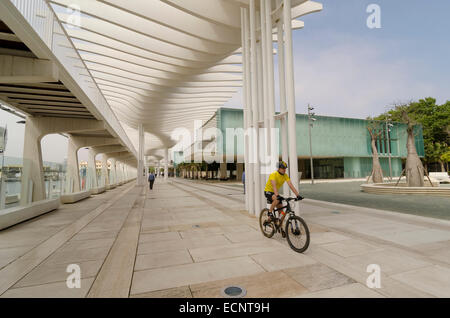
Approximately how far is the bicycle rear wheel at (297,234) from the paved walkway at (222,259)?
0.58 ft

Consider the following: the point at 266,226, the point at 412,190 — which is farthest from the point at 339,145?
the point at 266,226

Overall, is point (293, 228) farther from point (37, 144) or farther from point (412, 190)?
point (412, 190)

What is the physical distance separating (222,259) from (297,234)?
1.61 m

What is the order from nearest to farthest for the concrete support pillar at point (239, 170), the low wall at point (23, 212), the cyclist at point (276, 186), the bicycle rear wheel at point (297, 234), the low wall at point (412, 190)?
1. the bicycle rear wheel at point (297, 234)
2. the cyclist at point (276, 186)
3. the low wall at point (23, 212)
4. the low wall at point (412, 190)
5. the concrete support pillar at point (239, 170)

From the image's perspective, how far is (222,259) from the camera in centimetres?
450

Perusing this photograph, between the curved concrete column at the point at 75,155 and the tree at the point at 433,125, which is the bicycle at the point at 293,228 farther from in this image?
the tree at the point at 433,125

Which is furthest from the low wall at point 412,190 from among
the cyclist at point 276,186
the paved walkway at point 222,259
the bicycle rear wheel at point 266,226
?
the cyclist at point 276,186

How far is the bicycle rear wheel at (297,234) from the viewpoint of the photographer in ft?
15.1

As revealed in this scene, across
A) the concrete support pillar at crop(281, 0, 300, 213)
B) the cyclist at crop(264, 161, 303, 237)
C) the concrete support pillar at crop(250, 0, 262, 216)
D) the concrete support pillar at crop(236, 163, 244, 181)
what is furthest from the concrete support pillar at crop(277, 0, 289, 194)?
the concrete support pillar at crop(236, 163, 244, 181)

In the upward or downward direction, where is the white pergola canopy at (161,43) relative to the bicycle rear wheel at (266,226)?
upward

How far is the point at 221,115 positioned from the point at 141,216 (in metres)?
29.6

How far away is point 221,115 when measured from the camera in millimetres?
37469

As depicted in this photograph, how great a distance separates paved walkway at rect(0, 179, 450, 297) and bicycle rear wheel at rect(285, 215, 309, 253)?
0.58ft
